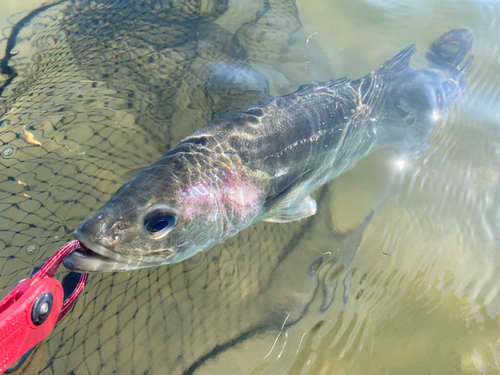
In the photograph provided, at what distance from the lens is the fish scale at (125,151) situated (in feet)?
→ 8.38

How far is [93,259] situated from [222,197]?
111cm

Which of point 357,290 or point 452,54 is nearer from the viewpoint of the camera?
point 357,290

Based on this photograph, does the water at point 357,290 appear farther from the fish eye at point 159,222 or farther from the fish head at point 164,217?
the fish eye at point 159,222

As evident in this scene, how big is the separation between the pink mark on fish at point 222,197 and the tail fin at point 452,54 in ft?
13.8

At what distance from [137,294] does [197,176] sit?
124 centimetres

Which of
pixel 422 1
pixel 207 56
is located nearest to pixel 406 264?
pixel 207 56

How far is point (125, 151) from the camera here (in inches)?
134

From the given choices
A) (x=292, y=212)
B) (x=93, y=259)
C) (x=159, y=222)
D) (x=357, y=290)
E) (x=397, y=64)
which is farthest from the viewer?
(x=397, y=64)

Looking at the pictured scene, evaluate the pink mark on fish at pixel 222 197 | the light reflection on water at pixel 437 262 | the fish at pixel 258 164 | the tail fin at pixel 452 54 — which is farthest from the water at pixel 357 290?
the tail fin at pixel 452 54

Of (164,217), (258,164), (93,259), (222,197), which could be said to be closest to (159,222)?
(164,217)

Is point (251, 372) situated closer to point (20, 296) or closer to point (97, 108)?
point (20, 296)

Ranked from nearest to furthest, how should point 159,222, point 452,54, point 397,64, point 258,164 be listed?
point 159,222
point 258,164
point 397,64
point 452,54

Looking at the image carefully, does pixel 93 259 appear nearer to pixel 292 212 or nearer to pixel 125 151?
pixel 125 151

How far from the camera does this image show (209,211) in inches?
98.8
